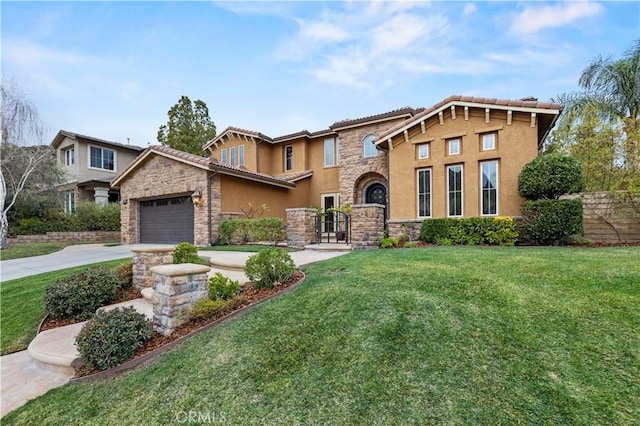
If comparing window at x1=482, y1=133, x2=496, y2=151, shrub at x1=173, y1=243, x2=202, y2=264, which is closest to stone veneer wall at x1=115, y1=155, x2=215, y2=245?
shrub at x1=173, y1=243, x2=202, y2=264

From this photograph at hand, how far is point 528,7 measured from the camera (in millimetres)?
8945

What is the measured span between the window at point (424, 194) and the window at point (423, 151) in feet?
1.67

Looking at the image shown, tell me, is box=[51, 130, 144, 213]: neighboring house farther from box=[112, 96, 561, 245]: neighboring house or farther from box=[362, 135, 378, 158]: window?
box=[362, 135, 378, 158]: window

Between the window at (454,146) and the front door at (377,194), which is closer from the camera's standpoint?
the window at (454,146)

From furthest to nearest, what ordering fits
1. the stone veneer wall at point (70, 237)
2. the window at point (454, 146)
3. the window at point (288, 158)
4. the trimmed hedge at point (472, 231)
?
1. the window at point (288, 158)
2. the stone veneer wall at point (70, 237)
3. the window at point (454, 146)
4. the trimmed hedge at point (472, 231)

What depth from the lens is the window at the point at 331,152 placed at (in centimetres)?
1669

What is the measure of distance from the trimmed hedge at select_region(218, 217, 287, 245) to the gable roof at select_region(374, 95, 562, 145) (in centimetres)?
509

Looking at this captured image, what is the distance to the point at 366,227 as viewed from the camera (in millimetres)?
→ 9492

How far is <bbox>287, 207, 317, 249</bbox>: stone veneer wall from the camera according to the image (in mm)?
10367

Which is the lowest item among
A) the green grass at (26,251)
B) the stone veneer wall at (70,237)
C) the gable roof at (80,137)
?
the green grass at (26,251)

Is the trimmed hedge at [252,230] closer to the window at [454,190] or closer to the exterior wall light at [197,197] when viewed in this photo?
the exterior wall light at [197,197]

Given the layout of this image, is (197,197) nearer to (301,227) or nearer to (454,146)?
(301,227)

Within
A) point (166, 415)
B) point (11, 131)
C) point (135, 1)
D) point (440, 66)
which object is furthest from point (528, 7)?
point (11, 131)

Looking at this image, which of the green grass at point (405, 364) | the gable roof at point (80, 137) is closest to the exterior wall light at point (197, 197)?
the green grass at point (405, 364)
